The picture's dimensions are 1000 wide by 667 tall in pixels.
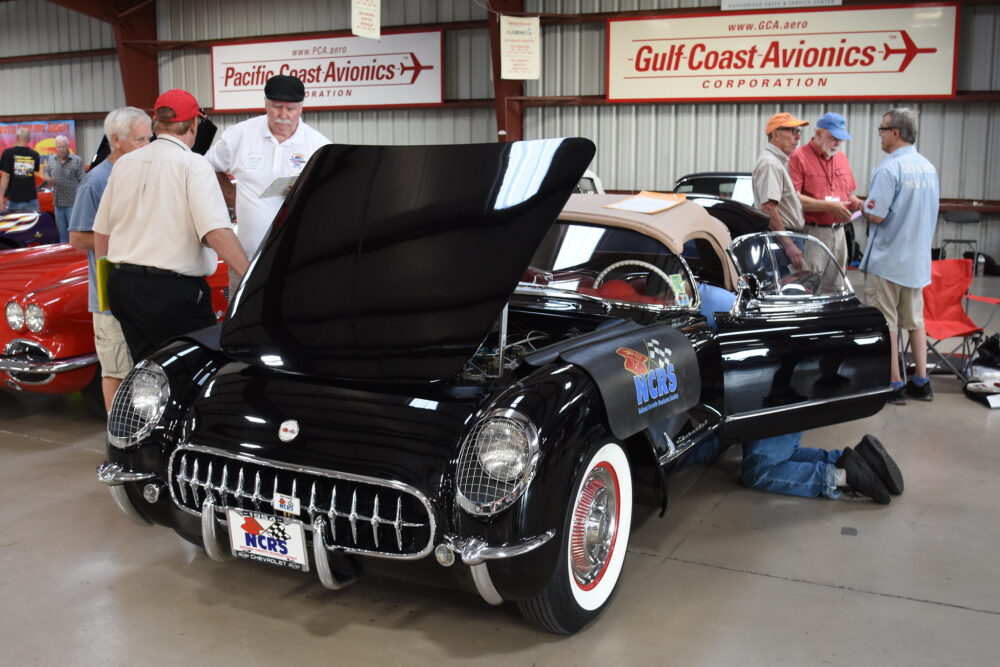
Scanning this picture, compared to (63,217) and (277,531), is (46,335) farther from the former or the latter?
(63,217)

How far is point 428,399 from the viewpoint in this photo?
9.27 ft

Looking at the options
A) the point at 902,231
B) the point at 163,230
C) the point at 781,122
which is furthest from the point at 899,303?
the point at 163,230

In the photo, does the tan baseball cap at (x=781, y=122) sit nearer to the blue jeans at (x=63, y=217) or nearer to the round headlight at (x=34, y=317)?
the round headlight at (x=34, y=317)

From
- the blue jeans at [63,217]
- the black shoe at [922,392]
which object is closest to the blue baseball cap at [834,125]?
the black shoe at [922,392]

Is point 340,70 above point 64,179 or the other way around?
above

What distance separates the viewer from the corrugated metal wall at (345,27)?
15039 millimetres

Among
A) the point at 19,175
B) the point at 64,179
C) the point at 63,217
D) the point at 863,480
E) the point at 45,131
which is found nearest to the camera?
the point at 863,480

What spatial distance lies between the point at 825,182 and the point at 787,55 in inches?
288

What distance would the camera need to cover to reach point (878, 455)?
13.7 feet

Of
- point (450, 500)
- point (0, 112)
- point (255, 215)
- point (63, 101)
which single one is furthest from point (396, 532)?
point (0, 112)

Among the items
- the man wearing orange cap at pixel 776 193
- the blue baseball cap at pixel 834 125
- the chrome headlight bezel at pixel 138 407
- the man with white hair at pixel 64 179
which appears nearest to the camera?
the chrome headlight bezel at pixel 138 407

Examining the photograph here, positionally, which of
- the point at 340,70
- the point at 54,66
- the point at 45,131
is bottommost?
the point at 45,131

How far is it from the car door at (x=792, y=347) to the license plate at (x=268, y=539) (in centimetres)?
186

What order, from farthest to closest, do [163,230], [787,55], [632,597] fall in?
[787,55]
[163,230]
[632,597]
